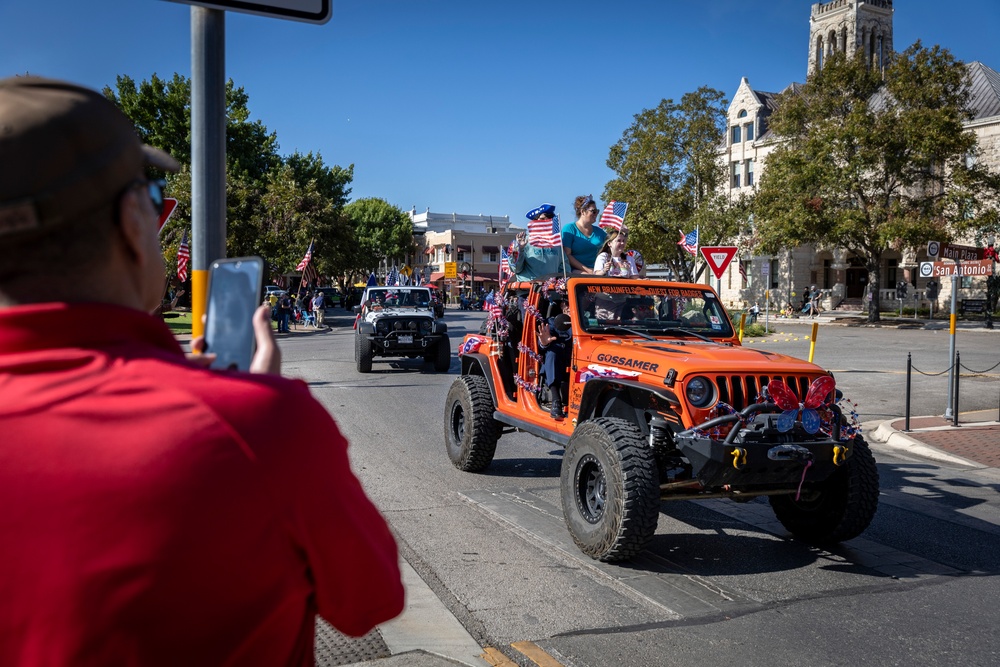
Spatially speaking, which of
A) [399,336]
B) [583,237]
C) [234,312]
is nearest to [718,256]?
[583,237]

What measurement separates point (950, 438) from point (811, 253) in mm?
49327

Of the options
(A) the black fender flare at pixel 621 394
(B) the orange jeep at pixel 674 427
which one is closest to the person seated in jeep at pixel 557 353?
(B) the orange jeep at pixel 674 427

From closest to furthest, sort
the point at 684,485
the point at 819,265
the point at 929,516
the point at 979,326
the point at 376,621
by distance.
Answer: the point at 376,621
the point at 684,485
the point at 929,516
the point at 979,326
the point at 819,265

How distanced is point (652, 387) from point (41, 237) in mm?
4828

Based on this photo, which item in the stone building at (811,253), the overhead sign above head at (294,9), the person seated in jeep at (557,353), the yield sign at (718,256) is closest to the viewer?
the overhead sign above head at (294,9)

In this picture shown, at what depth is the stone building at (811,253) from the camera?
46409mm

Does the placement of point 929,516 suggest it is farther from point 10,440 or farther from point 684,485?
point 10,440

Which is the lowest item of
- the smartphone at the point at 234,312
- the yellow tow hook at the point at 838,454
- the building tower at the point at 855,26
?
the yellow tow hook at the point at 838,454

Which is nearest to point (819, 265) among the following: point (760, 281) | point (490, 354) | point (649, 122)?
point (760, 281)

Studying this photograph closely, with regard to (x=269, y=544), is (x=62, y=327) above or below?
above

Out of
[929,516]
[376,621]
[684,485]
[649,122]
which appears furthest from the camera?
[649,122]

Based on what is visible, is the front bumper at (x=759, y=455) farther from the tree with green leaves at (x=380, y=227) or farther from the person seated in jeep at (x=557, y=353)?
the tree with green leaves at (x=380, y=227)

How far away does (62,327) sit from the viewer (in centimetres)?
122

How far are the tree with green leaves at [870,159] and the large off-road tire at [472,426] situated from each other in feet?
103
